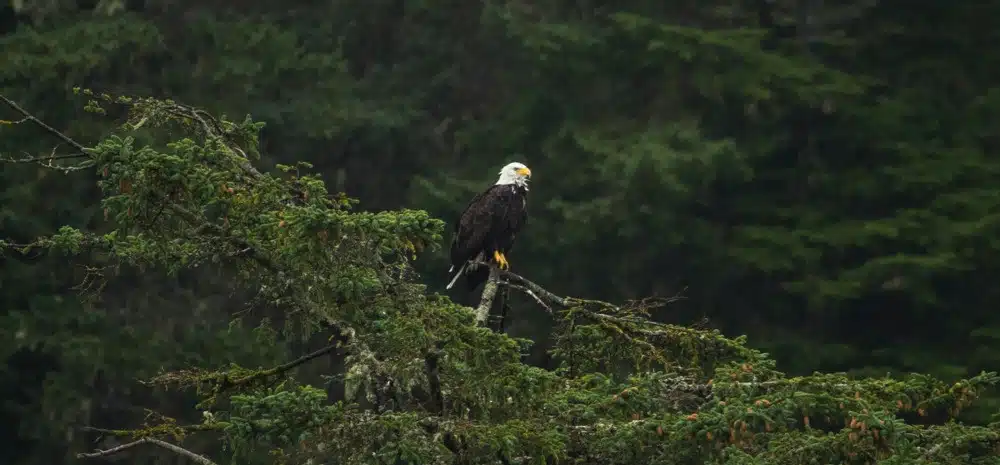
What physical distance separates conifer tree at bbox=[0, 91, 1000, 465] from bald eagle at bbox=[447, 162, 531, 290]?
2.71m

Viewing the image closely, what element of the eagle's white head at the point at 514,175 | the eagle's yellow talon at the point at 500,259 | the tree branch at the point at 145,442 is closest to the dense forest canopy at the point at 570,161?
the eagle's white head at the point at 514,175

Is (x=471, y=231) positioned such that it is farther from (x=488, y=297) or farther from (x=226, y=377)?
(x=226, y=377)

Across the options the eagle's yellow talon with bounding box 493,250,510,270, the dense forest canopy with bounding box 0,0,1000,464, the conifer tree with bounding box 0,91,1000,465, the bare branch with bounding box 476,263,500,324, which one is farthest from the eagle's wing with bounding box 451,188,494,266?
the dense forest canopy with bounding box 0,0,1000,464

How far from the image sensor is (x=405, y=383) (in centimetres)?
515

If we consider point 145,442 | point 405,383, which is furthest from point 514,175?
point 405,383

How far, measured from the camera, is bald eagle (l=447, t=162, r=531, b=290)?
8.45m

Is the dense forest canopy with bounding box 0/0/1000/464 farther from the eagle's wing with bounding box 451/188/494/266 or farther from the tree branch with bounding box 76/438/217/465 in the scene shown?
the tree branch with bounding box 76/438/217/465

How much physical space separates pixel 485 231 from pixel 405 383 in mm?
3330

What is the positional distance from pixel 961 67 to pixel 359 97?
616cm

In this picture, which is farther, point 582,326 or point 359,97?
point 359,97

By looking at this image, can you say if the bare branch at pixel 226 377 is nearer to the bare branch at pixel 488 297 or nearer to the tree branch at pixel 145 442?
the tree branch at pixel 145 442

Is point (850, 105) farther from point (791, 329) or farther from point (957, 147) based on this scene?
point (791, 329)

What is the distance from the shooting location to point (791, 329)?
1580cm

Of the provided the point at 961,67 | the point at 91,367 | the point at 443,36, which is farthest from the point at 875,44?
the point at 91,367
